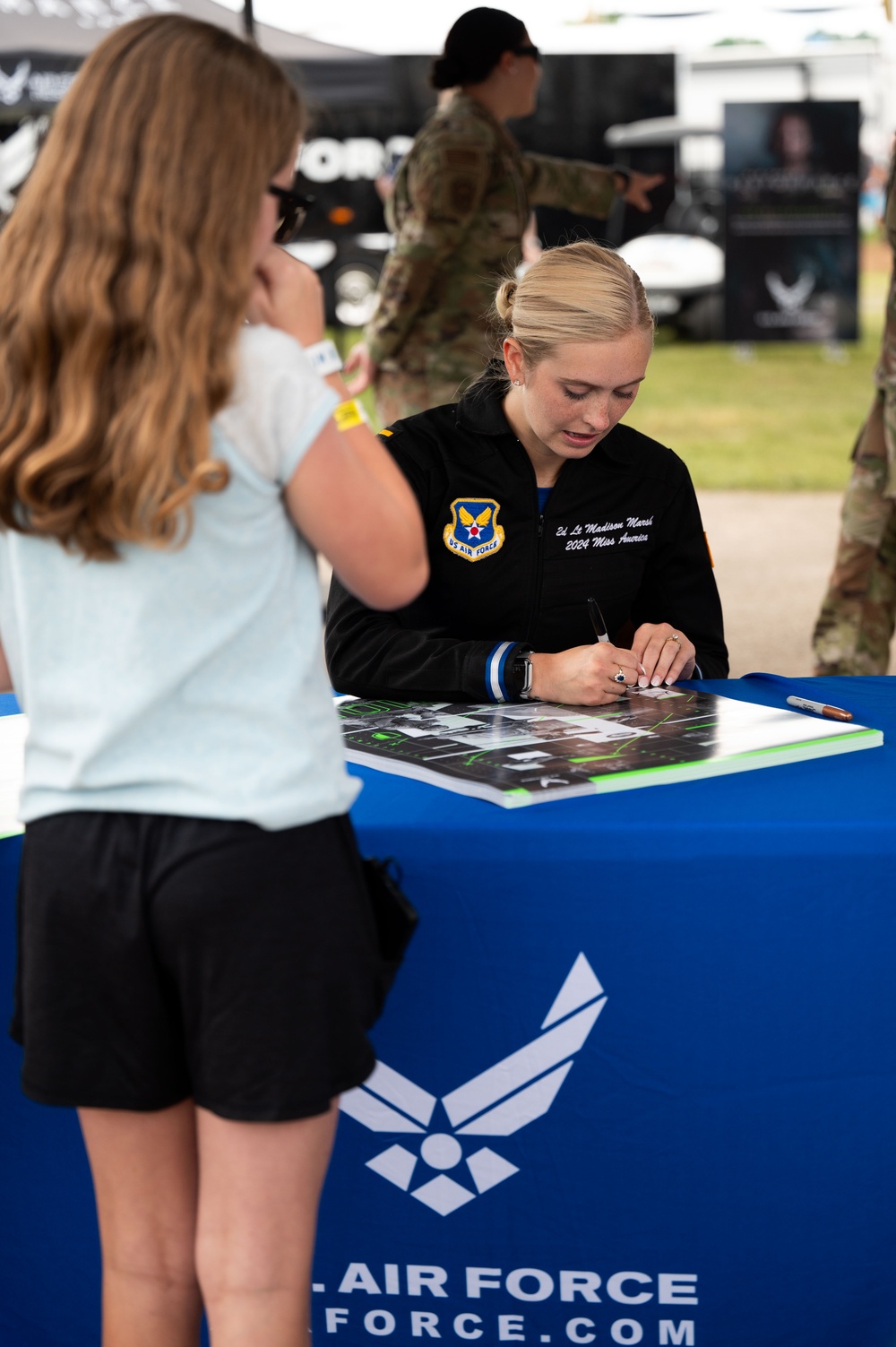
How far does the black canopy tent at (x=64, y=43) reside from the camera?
4.55 metres

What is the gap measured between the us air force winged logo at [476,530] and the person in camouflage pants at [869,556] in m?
1.61

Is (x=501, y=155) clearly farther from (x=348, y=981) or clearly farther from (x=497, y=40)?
(x=348, y=981)

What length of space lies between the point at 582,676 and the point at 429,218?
7.32ft

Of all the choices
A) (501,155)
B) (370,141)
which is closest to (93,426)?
(501,155)

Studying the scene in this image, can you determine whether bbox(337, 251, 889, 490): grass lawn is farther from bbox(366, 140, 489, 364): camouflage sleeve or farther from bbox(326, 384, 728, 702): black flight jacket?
bbox(326, 384, 728, 702): black flight jacket

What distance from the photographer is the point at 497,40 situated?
3.55m

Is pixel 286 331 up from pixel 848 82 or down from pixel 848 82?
down

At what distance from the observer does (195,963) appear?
→ 102 centimetres

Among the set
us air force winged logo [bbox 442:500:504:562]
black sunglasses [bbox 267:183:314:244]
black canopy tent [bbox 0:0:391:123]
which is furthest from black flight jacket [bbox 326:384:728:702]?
black canopy tent [bbox 0:0:391:123]

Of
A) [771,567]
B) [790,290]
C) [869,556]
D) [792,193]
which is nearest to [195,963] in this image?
[869,556]

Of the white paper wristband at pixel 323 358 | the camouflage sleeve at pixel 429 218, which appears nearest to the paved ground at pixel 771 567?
the camouflage sleeve at pixel 429 218

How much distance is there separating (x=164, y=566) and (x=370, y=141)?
6.85 metres

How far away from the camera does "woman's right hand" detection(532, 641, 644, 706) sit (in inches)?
65.2

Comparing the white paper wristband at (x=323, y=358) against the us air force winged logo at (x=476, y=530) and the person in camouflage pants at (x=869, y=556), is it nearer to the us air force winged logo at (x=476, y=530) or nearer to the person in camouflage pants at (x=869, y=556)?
A: the us air force winged logo at (x=476, y=530)
